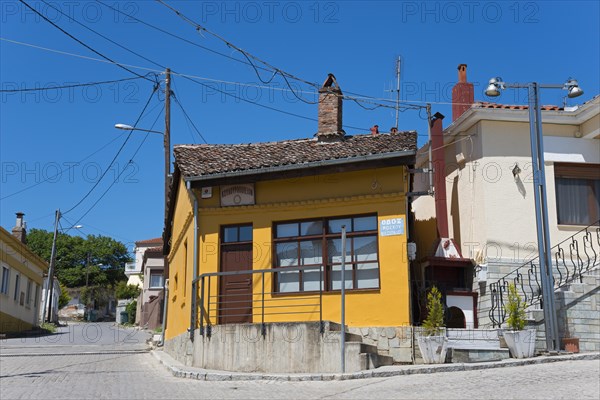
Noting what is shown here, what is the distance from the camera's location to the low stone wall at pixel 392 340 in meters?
14.0

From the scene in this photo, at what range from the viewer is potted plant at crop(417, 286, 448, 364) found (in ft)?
43.7

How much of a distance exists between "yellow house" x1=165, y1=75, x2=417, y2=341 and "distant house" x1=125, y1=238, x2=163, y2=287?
56045mm

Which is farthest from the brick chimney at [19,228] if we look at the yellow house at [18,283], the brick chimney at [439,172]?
the brick chimney at [439,172]

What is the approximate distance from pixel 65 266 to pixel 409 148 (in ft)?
249

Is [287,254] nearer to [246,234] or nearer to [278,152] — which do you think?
[246,234]

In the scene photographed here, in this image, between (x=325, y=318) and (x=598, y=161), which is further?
(x=598, y=161)

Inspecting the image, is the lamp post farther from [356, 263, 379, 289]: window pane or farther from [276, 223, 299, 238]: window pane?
[276, 223, 299, 238]: window pane

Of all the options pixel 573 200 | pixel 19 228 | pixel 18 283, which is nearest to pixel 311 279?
pixel 573 200

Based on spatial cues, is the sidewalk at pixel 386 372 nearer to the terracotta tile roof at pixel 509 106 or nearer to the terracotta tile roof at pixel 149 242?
the terracotta tile roof at pixel 509 106

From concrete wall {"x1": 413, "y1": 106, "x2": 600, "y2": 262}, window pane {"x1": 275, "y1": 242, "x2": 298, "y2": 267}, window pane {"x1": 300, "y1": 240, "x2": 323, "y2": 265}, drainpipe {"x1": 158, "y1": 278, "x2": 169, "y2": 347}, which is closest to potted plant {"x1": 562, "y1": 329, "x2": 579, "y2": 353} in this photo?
concrete wall {"x1": 413, "y1": 106, "x2": 600, "y2": 262}

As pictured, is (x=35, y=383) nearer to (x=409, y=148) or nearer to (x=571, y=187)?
(x=409, y=148)

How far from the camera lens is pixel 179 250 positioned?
20.3 metres

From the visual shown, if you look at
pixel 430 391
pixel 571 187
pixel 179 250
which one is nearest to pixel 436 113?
pixel 571 187

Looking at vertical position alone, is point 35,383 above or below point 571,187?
below
